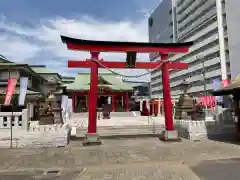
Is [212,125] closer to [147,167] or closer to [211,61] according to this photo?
[147,167]

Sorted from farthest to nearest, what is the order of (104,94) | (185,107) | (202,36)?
(202,36) < (104,94) < (185,107)

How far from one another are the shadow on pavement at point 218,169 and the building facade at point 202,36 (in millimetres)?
34216

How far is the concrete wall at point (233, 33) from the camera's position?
5241 centimetres

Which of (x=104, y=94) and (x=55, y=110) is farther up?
(x=104, y=94)

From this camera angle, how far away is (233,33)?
5456cm

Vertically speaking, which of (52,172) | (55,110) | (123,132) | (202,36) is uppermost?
(202,36)

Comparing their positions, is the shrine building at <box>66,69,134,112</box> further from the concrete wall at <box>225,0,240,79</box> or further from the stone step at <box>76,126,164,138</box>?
the concrete wall at <box>225,0,240,79</box>

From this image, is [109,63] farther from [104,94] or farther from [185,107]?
[104,94]

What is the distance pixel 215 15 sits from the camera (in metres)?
62.9

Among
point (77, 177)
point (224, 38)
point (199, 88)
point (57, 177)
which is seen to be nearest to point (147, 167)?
point (77, 177)

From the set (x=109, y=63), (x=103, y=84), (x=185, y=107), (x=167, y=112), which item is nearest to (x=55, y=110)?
(x=109, y=63)

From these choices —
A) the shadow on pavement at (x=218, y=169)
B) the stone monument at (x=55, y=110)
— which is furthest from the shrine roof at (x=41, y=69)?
the shadow on pavement at (x=218, y=169)

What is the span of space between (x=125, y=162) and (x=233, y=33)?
54758 mm

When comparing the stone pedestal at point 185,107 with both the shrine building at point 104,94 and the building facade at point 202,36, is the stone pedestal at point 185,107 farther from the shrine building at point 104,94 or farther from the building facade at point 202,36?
the building facade at point 202,36
